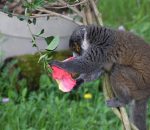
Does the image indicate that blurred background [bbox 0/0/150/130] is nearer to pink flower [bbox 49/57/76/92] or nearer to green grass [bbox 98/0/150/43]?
green grass [bbox 98/0/150/43]

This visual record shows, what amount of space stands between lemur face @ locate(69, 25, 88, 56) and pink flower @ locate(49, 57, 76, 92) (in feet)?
0.98

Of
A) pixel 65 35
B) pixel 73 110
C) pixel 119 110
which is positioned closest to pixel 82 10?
pixel 119 110

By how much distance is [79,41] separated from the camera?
4.04m

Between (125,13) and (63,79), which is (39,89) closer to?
(63,79)

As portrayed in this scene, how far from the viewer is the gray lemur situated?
4000mm

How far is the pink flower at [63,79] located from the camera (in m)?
3.66

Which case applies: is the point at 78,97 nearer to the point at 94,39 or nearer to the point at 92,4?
the point at 94,39

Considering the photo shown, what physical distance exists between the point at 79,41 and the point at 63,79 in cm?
44

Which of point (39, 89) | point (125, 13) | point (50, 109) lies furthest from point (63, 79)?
point (125, 13)

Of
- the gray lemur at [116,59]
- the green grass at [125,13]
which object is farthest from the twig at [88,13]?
the green grass at [125,13]

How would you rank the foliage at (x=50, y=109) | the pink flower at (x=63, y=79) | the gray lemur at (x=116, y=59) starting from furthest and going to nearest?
the foliage at (x=50, y=109) → the gray lemur at (x=116, y=59) → the pink flower at (x=63, y=79)

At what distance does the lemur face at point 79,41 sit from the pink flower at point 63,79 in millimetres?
298

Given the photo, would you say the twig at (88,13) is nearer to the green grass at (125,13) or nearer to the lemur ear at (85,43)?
the lemur ear at (85,43)

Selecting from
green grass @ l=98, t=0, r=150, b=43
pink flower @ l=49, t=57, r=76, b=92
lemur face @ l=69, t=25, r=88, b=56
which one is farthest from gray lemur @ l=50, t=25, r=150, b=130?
green grass @ l=98, t=0, r=150, b=43
